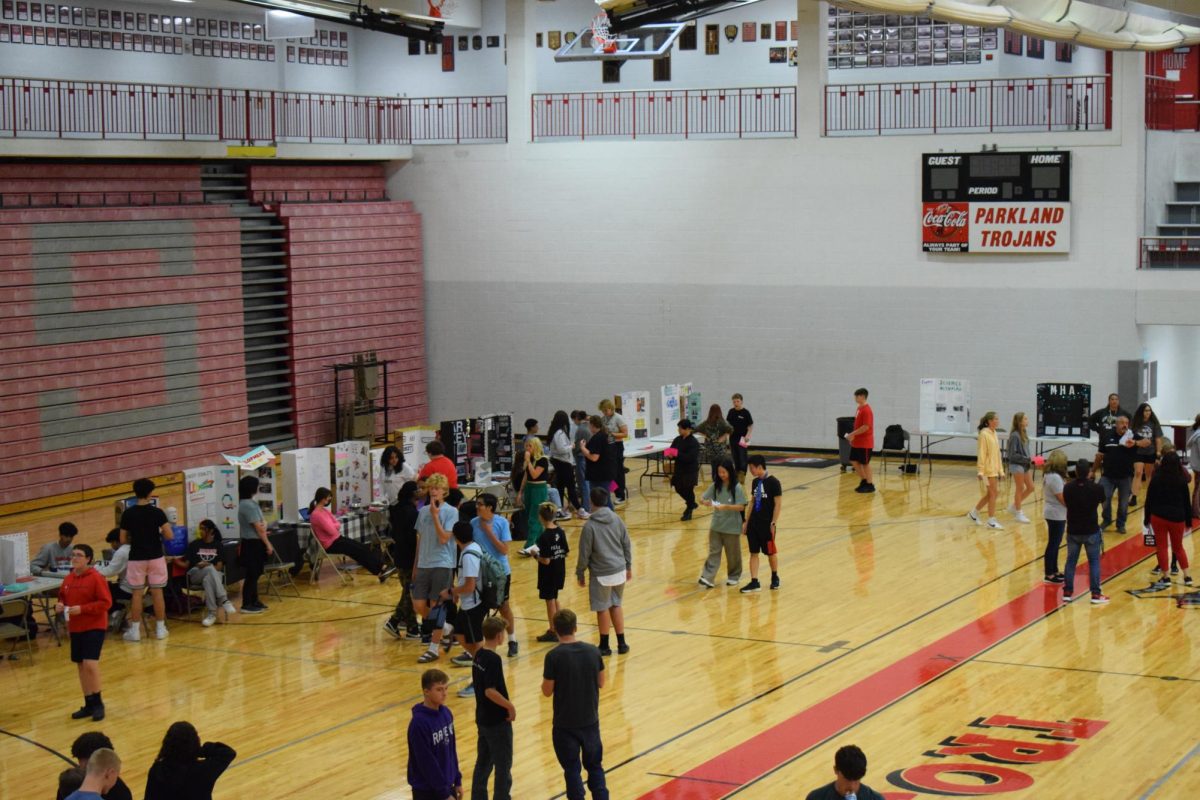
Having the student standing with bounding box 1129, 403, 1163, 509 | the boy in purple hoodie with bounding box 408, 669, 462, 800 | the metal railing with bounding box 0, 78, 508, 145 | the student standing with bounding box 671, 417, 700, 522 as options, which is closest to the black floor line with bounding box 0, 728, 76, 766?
the boy in purple hoodie with bounding box 408, 669, 462, 800

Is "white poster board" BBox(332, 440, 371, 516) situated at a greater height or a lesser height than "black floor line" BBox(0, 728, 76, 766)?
greater

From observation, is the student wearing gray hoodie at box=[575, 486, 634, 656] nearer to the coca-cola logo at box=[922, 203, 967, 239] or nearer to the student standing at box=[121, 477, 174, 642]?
the student standing at box=[121, 477, 174, 642]

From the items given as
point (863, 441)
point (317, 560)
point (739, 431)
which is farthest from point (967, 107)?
point (317, 560)

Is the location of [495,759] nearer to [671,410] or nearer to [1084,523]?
[1084,523]

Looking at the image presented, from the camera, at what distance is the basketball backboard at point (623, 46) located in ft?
98.3

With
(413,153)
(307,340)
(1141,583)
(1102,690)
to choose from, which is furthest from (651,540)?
(413,153)

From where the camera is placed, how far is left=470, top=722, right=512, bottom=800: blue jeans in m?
9.62

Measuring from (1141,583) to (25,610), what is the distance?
1148 centimetres

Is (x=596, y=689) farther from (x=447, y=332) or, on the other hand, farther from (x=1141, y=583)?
(x=447, y=332)

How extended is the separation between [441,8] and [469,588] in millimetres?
17638

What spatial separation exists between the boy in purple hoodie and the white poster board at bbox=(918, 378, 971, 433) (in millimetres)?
16443

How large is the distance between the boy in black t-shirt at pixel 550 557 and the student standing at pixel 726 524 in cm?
254

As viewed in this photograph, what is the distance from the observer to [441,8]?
28.0 metres

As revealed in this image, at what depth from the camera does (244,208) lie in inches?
1015
